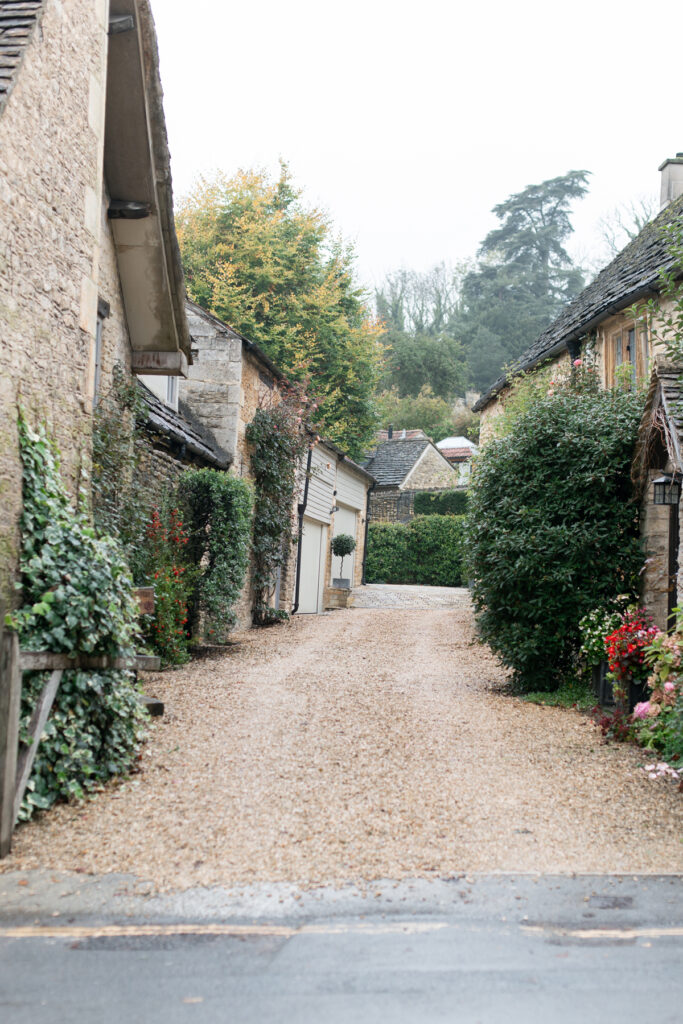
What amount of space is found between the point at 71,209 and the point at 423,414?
1551 inches

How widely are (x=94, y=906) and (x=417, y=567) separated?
2710 cm

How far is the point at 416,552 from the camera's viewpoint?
101 feet

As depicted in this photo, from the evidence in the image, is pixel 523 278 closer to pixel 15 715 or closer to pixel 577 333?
pixel 577 333

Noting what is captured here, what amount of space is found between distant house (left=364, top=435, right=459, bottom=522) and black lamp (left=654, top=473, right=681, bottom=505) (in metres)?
24.6

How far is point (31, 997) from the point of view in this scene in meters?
3.12

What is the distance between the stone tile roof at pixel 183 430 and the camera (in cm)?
1069

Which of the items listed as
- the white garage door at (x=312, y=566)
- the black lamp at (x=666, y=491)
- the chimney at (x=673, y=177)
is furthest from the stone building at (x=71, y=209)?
the chimney at (x=673, y=177)

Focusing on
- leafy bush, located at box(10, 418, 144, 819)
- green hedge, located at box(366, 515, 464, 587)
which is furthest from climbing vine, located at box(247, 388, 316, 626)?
green hedge, located at box(366, 515, 464, 587)

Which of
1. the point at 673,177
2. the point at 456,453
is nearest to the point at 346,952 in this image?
the point at 673,177

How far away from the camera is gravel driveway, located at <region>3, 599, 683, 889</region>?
4477 mm

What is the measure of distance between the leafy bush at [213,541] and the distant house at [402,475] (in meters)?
21.8

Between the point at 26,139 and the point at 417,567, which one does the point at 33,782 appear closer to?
the point at 26,139

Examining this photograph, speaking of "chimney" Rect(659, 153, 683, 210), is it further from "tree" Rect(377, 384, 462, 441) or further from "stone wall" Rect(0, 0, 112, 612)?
"tree" Rect(377, 384, 462, 441)

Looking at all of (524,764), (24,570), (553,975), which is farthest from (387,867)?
(24,570)
